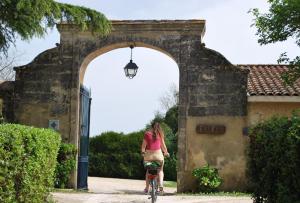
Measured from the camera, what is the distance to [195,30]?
48.8ft

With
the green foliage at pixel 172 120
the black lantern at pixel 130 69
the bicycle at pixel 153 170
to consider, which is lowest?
the bicycle at pixel 153 170

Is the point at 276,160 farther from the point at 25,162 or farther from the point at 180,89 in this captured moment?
the point at 180,89

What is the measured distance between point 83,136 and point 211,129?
3.97 meters

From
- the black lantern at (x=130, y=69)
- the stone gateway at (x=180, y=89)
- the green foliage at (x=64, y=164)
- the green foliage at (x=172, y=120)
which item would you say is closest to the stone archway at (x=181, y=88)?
the stone gateway at (x=180, y=89)

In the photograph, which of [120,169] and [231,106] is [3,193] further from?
[120,169]

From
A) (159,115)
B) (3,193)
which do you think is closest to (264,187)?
(3,193)

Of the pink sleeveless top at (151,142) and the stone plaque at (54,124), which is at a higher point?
the stone plaque at (54,124)

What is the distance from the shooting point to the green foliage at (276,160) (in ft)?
19.4

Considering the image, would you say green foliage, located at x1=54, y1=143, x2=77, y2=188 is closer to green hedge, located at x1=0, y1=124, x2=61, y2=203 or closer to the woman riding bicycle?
the woman riding bicycle

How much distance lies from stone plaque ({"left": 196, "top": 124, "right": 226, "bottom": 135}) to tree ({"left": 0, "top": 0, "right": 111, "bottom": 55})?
4715 mm

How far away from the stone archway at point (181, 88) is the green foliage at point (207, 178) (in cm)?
27

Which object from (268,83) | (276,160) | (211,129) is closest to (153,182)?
(211,129)

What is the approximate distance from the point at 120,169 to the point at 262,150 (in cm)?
1615

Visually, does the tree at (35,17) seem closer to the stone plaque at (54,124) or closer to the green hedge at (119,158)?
the stone plaque at (54,124)
